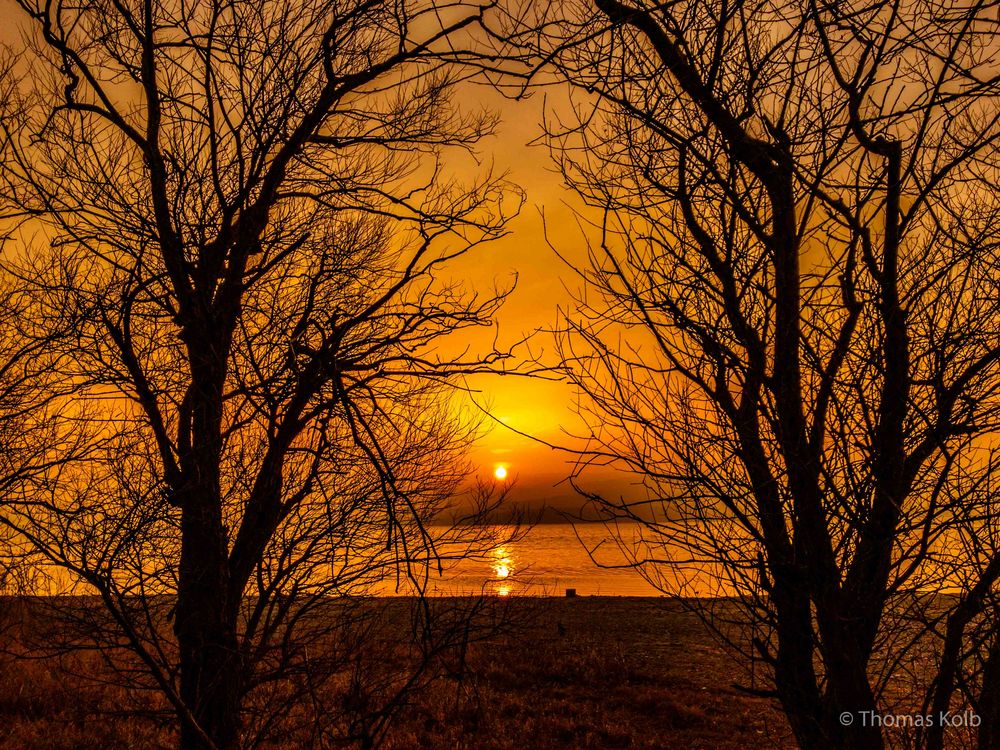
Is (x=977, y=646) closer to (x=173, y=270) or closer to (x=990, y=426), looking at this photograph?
(x=990, y=426)

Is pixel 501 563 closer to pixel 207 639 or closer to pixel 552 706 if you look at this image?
pixel 207 639

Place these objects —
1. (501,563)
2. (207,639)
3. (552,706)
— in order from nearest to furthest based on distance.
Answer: (207,639)
(501,563)
(552,706)

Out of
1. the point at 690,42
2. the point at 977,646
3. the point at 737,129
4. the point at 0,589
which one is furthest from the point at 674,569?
the point at 0,589

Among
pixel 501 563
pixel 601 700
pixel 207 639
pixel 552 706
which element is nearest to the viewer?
pixel 207 639

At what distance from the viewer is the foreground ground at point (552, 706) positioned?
10.9 m

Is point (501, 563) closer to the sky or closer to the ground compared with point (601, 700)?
closer to the sky

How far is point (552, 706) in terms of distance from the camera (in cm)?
1331

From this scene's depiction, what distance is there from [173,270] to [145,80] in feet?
2.95

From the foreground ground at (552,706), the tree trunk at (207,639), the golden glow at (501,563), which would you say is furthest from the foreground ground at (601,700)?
the tree trunk at (207,639)

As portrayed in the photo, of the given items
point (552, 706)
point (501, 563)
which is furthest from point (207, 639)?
point (552, 706)

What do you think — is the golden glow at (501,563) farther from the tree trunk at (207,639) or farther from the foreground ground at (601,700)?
the tree trunk at (207,639)

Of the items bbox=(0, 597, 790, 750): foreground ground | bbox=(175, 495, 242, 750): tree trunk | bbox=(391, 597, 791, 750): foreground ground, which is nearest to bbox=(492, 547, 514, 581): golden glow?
bbox=(0, 597, 790, 750): foreground ground

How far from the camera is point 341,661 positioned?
3.78 m

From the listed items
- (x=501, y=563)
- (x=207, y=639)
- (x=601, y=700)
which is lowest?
(x=601, y=700)
